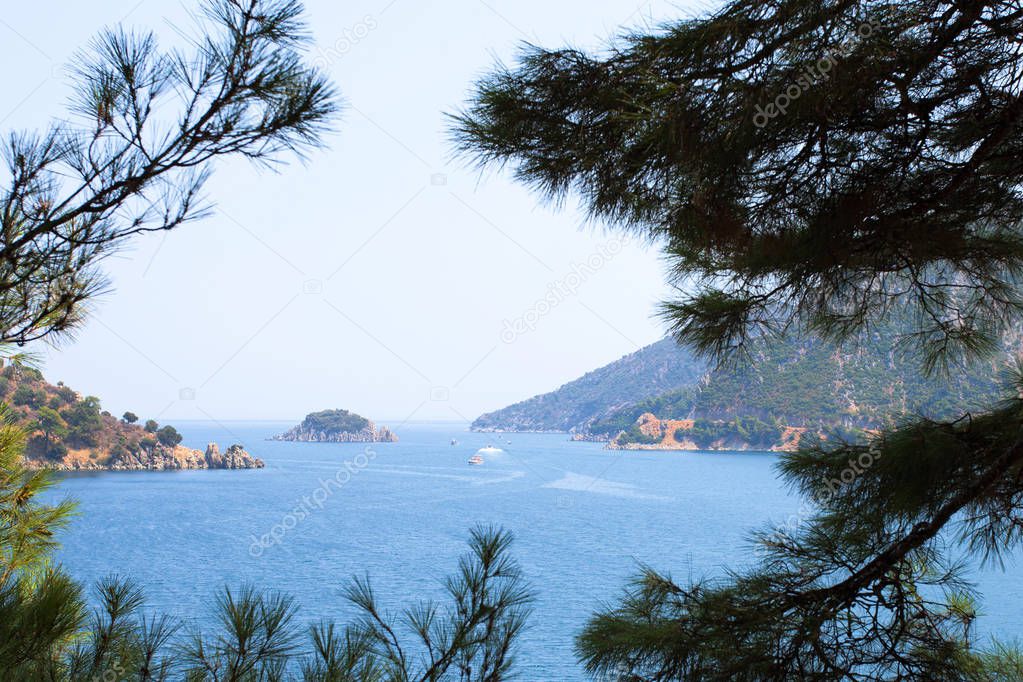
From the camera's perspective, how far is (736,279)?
2.75 meters

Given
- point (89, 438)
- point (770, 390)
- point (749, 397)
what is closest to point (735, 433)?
point (749, 397)

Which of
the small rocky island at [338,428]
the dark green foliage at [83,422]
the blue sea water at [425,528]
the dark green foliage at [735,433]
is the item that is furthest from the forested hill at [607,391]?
the dark green foliage at [83,422]

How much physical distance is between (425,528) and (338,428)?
→ 61.8m

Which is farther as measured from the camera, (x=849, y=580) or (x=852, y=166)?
(x=852, y=166)

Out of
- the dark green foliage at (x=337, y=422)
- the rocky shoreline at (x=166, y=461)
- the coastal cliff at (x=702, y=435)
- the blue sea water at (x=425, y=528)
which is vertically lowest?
the blue sea water at (x=425, y=528)

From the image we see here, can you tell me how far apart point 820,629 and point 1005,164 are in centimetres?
151

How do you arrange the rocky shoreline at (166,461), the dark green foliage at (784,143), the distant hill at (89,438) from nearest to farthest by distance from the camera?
1. the dark green foliage at (784,143)
2. the distant hill at (89,438)
3. the rocky shoreline at (166,461)

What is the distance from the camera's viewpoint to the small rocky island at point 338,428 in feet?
317

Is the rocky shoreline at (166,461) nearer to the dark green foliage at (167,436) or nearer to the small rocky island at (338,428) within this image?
the dark green foliage at (167,436)

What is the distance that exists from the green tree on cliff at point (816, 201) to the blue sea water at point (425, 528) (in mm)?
12588

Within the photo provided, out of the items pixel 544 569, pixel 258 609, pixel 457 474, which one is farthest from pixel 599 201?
pixel 457 474

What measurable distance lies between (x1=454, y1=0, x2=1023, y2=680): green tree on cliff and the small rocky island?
96.4 meters

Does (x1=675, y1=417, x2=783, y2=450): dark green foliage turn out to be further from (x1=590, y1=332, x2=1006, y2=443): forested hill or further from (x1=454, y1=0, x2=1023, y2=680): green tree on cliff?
(x1=454, y1=0, x2=1023, y2=680): green tree on cliff

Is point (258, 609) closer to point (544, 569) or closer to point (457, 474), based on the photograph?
point (544, 569)
